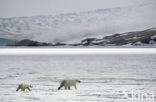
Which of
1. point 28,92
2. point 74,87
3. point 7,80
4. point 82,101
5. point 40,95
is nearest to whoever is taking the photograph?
point 82,101

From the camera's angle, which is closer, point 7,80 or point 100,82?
point 100,82

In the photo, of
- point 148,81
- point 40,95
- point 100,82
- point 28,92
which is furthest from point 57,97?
point 148,81

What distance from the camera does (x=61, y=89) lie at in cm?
1861

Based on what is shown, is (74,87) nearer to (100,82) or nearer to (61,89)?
(61,89)

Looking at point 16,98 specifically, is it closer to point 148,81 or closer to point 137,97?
point 137,97

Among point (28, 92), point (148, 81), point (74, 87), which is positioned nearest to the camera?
point (28, 92)

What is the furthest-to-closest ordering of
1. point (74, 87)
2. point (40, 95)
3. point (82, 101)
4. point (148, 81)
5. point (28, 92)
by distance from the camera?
1. point (148, 81)
2. point (74, 87)
3. point (28, 92)
4. point (40, 95)
5. point (82, 101)

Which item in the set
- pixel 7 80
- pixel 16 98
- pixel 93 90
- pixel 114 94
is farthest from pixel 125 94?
pixel 7 80

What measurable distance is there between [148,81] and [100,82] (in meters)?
2.70

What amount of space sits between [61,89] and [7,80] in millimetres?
5394

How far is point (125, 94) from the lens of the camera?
54.4 ft

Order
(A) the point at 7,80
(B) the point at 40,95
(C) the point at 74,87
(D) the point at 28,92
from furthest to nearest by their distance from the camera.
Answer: (A) the point at 7,80, (C) the point at 74,87, (D) the point at 28,92, (B) the point at 40,95

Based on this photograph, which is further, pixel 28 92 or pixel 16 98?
pixel 28 92

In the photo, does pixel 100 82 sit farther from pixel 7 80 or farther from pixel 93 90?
pixel 7 80
